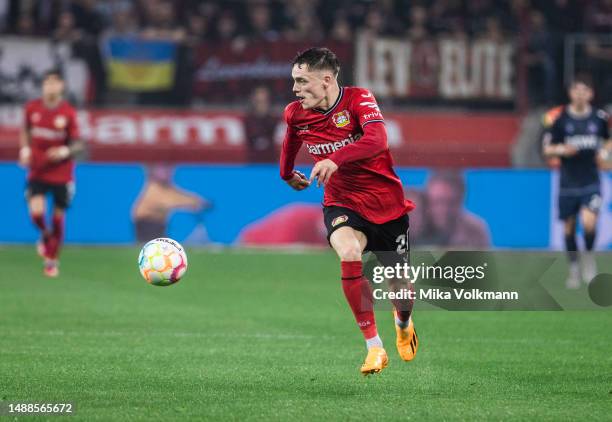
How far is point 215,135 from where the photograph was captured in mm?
18969

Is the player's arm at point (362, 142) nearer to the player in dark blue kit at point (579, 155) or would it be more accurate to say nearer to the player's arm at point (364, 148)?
the player's arm at point (364, 148)

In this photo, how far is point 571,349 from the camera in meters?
8.34

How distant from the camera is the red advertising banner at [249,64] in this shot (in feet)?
62.0

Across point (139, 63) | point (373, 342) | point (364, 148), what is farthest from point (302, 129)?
point (139, 63)

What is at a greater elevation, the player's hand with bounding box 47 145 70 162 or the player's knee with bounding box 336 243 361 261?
the player's knee with bounding box 336 243 361 261

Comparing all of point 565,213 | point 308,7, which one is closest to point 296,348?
point 565,213

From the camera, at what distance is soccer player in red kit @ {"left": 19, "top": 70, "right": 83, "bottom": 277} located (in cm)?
1347

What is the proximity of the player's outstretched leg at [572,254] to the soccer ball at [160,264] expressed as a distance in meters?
4.93

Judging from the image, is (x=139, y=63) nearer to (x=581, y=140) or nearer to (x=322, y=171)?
(x=581, y=140)

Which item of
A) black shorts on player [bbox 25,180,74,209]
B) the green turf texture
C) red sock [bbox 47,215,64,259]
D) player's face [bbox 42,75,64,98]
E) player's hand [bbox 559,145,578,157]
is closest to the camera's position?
the green turf texture

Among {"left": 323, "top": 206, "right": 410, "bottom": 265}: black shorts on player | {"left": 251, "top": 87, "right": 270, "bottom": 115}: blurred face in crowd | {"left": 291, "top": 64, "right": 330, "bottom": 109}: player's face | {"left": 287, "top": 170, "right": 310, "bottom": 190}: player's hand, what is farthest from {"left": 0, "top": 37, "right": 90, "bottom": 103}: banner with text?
{"left": 291, "top": 64, "right": 330, "bottom": 109}: player's face

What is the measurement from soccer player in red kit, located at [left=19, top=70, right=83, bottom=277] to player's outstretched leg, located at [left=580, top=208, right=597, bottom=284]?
5791 mm

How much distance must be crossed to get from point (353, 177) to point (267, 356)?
147cm

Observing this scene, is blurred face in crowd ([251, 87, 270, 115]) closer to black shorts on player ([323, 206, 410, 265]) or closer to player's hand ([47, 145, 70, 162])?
player's hand ([47, 145, 70, 162])
